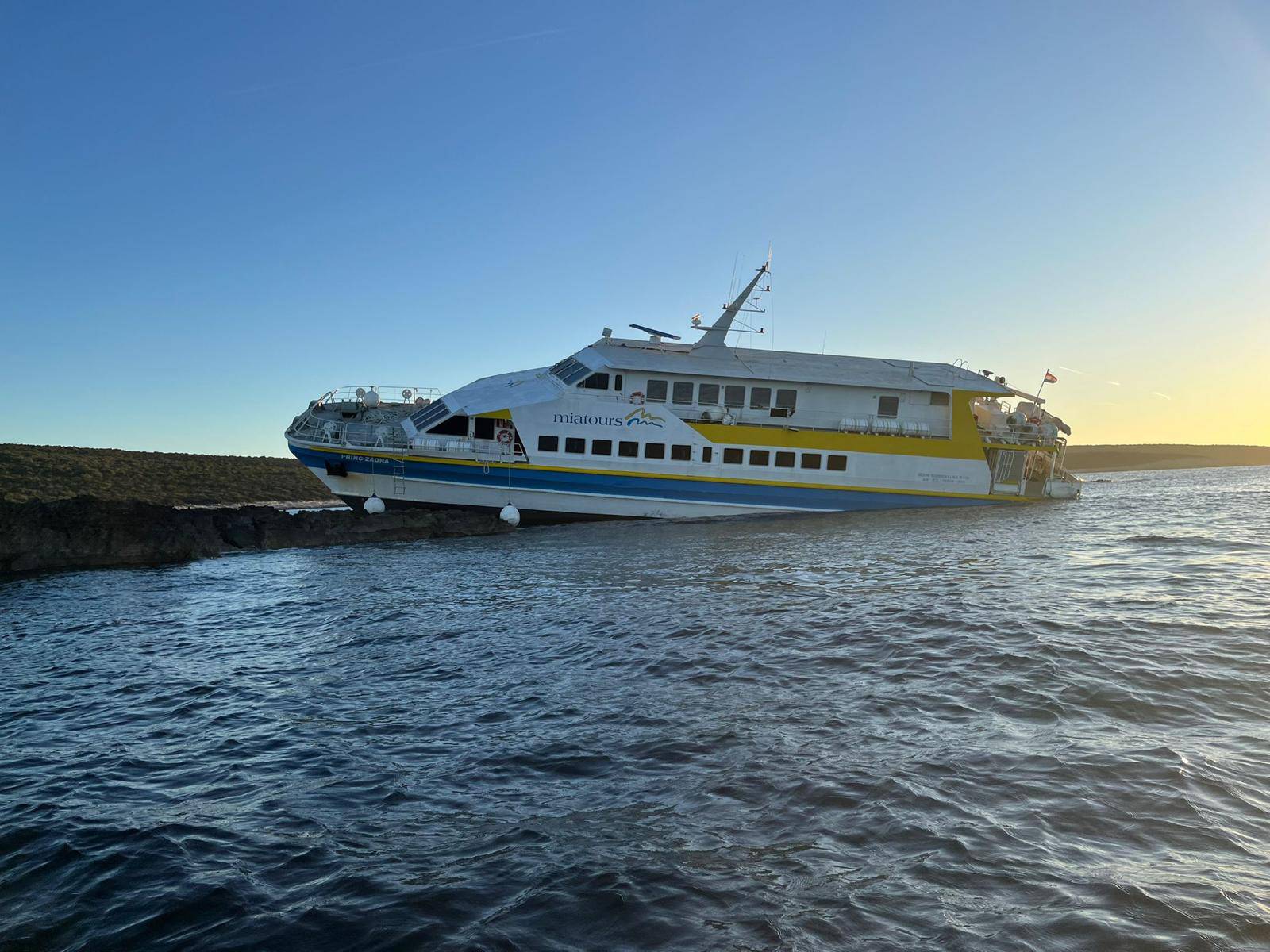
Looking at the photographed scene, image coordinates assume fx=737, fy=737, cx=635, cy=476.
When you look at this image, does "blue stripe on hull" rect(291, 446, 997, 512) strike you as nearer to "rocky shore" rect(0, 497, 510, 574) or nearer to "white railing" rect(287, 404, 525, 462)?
"white railing" rect(287, 404, 525, 462)

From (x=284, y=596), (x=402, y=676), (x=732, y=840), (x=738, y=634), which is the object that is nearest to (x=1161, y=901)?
(x=732, y=840)

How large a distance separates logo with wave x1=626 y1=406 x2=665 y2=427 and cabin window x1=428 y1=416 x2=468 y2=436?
559cm

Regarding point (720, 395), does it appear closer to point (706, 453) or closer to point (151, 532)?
point (706, 453)

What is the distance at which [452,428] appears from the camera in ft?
81.3

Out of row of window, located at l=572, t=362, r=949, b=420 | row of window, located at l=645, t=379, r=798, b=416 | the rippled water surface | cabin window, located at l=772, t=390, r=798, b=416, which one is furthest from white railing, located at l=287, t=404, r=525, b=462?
the rippled water surface

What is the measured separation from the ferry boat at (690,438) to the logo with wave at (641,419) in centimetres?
6

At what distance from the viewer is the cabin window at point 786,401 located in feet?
92.8

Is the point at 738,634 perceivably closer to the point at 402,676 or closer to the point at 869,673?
the point at 869,673

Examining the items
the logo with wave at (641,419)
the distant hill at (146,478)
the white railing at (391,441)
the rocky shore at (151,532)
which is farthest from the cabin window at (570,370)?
the distant hill at (146,478)

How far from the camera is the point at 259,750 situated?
242 inches

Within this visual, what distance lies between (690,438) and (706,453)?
2.62ft

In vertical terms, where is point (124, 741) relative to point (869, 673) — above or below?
below

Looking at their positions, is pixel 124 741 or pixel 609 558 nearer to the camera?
pixel 124 741

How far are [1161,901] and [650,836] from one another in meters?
2.71
